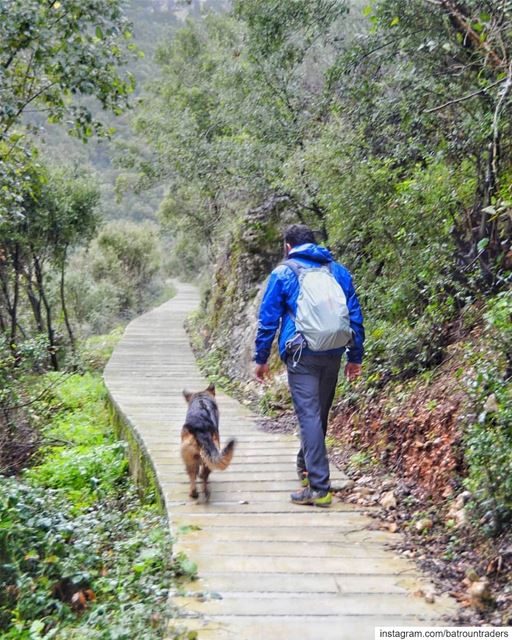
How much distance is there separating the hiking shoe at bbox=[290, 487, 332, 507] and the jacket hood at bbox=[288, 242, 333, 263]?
1.79 meters

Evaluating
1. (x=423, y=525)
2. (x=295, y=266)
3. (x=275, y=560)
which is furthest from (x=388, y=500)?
(x=295, y=266)

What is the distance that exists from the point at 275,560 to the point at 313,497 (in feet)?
3.26

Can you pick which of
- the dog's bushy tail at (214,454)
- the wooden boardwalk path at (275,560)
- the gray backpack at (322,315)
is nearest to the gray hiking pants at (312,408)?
the gray backpack at (322,315)

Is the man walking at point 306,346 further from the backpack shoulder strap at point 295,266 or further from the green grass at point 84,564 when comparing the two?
the green grass at point 84,564

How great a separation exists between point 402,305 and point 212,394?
84.0 inches

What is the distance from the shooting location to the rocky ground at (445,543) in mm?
Result: 3182

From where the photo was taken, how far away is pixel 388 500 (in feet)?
15.5

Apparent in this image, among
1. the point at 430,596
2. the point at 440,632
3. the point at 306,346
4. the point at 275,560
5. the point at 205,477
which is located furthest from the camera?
the point at 205,477

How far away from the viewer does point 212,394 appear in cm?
623

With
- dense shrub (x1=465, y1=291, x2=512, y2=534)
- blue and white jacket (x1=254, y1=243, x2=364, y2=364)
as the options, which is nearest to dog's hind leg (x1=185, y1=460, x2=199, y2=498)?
blue and white jacket (x1=254, y1=243, x2=364, y2=364)

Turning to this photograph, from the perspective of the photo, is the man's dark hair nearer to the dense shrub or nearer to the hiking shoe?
the dense shrub

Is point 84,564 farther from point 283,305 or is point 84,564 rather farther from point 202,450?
point 283,305

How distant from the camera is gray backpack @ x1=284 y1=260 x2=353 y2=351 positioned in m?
4.71

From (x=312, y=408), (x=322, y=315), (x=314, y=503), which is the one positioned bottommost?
(x=314, y=503)
